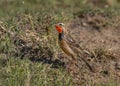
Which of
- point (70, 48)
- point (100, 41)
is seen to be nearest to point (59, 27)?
point (70, 48)

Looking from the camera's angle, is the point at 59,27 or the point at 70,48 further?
the point at 59,27

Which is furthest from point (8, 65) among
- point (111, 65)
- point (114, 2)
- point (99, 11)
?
point (114, 2)

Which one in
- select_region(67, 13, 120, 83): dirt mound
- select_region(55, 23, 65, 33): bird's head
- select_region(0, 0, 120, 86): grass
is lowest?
select_region(67, 13, 120, 83): dirt mound

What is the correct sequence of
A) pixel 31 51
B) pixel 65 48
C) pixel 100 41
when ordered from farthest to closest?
pixel 100 41, pixel 31 51, pixel 65 48

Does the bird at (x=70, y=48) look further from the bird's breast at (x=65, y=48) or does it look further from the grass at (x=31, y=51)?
the grass at (x=31, y=51)

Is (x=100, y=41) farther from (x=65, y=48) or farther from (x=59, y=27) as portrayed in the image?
(x=65, y=48)

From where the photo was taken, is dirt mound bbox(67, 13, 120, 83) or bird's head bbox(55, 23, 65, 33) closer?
dirt mound bbox(67, 13, 120, 83)

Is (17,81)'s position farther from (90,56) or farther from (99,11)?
(99,11)

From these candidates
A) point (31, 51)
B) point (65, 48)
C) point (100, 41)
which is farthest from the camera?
point (100, 41)

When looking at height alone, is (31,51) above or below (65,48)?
below

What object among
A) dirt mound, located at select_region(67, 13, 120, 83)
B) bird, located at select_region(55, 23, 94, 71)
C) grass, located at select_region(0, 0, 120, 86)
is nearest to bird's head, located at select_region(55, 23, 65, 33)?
bird, located at select_region(55, 23, 94, 71)

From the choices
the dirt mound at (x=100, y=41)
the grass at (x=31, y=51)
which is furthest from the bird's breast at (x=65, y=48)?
the dirt mound at (x=100, y=41)

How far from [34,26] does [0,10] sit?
12.2ft

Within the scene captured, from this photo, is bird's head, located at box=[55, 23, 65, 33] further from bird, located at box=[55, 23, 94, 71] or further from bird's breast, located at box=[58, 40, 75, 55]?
bird's breast, located at box=[58, 40, 75, 55]
